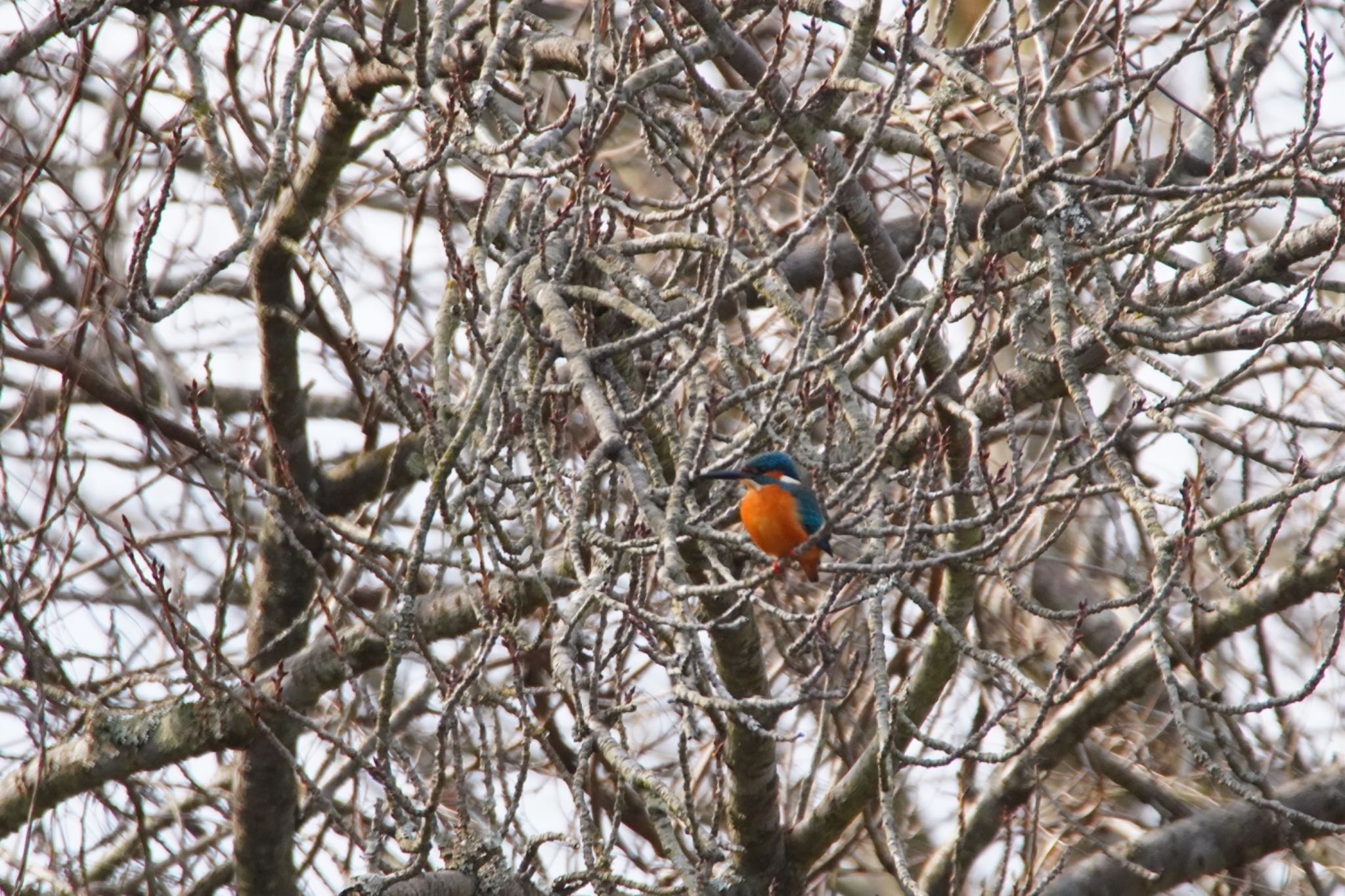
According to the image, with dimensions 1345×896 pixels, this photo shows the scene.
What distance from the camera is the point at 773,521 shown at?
4.02m

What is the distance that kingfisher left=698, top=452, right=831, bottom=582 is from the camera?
13.1 ft

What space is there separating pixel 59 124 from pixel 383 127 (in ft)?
4.07

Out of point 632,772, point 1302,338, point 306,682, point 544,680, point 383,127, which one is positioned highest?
point 383,127

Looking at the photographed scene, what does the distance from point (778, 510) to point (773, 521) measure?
0.05 m

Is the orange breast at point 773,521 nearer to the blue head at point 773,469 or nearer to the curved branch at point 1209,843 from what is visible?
the blue head at point 773,469

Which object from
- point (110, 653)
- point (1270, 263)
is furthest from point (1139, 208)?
point (110, 653)

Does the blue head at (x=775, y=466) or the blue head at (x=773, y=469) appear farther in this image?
the blue head at (x=775, y=466)

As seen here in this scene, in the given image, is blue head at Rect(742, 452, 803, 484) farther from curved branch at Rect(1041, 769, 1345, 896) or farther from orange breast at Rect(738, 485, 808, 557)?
curved branch at Rect(1041, 769, 1345, 896)

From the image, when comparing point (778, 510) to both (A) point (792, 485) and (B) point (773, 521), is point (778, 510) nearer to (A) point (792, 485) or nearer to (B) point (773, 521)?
(B) point (773, 521)

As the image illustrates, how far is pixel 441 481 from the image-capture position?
2682mm

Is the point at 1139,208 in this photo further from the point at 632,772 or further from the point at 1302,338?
the point at 632,772

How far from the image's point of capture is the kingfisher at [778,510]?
13.1ft

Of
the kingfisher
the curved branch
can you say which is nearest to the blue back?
the kingfisher

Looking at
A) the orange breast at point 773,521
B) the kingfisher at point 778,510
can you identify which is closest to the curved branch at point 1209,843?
the kingfisher at point 778,510
